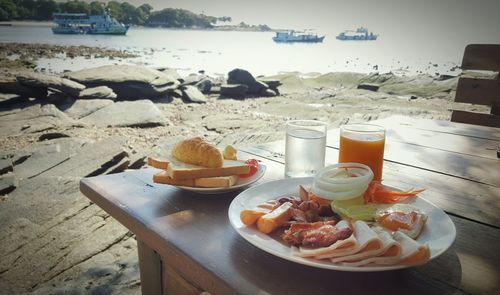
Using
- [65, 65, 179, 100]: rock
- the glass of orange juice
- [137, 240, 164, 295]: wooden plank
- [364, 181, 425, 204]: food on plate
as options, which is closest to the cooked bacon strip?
[364, 181, 425, 204]: food on plate

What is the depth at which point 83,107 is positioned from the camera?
24.1ft

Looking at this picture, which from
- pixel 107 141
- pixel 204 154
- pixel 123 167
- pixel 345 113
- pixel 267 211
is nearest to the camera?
pixel 267 211

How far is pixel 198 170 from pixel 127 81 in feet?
27.8

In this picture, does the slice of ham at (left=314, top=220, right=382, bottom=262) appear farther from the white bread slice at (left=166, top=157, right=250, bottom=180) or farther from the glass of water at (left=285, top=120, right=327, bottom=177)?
the glass of water at (left=285, top=120, right=327, bottom=177)

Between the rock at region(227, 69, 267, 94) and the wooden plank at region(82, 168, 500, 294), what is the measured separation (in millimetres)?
10455

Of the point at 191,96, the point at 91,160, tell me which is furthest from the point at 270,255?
the point at 191,96

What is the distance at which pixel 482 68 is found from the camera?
Answer: 284 cm

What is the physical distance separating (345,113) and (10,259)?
7183 mm

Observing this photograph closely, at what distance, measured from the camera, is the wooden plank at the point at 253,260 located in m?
0.73

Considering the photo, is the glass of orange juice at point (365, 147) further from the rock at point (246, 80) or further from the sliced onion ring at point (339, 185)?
the rock at point (246, 80)

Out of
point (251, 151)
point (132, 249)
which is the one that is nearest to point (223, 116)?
point (132, 249)

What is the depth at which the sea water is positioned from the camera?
1323 millimetres

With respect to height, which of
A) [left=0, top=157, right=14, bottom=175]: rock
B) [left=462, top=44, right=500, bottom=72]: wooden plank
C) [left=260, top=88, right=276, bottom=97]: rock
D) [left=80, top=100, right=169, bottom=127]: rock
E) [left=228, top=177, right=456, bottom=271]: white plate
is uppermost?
[left=462, top=44, right=500, bottom=72]: wooden plank

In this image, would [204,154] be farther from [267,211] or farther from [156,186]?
[267,211]
